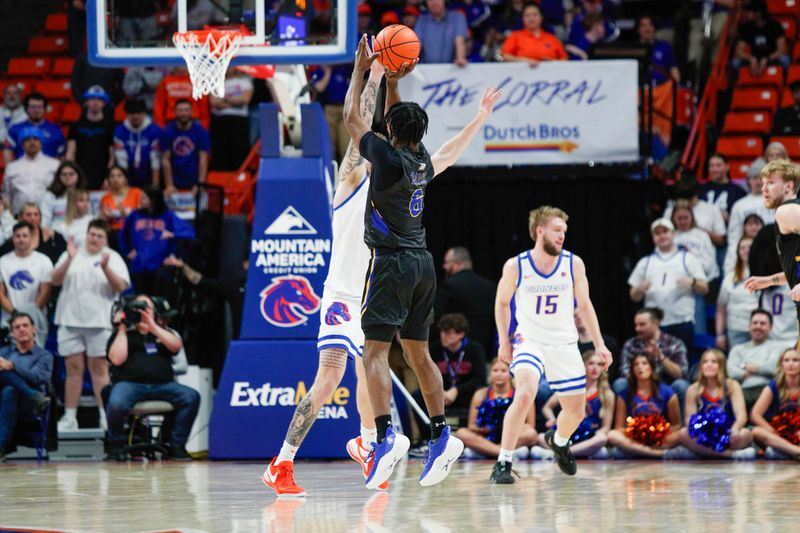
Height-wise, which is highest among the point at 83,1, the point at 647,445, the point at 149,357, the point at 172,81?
the point at 83,1

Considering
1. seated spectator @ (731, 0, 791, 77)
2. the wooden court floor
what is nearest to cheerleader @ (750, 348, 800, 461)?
the wooden court floor

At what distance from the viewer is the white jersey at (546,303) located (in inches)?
370

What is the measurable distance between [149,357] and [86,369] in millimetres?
2167

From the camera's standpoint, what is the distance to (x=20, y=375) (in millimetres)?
12109

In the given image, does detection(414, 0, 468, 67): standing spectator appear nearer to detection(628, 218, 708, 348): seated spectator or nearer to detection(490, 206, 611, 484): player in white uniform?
detection(628, 218, 708, 348): seated spectator

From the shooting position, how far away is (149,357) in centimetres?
1213

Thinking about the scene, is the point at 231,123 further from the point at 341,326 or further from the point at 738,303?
the point at 341,326

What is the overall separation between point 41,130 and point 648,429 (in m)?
8.65

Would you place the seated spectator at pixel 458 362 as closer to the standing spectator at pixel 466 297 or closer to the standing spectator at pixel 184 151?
the standing spectator at pixel 466 297

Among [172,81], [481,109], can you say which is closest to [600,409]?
[481,109]

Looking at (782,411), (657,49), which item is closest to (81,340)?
(782,411)

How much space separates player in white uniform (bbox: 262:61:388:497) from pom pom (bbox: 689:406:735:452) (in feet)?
13.5

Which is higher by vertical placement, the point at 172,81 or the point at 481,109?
the point at 172,81

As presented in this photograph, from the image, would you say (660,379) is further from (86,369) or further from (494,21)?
(494,21)
